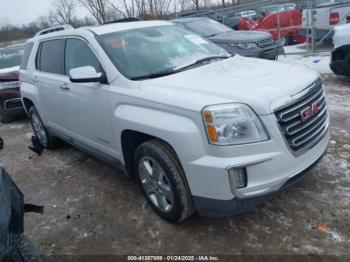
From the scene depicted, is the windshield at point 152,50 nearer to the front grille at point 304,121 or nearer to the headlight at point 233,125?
the headlight at point 233,125

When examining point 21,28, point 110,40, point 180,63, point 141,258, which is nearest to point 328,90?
point 180,63

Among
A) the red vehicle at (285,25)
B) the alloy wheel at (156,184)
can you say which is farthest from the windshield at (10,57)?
the red vehicle at (285,25)

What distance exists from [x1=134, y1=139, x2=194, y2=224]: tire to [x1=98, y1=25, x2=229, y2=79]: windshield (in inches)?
31.2

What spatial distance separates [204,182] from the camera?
104 inches

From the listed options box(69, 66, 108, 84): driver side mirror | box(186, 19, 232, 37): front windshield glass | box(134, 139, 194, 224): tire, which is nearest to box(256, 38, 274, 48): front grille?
box(186, 19, 232, 37): front windshield glass

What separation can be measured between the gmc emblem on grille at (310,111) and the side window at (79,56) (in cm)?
200

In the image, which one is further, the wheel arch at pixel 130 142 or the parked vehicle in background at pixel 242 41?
the parked vehicle in background at pixel 242 41

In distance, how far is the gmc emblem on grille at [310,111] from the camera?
2.75m

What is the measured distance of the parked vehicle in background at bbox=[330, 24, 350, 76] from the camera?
650 centimetres

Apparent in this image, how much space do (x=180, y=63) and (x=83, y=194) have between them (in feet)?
6.30

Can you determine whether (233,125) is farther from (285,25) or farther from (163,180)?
(285,25)

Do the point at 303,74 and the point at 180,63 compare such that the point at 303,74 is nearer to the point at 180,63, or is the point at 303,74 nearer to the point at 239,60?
the point at 239,60

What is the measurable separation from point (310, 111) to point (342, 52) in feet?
14.9

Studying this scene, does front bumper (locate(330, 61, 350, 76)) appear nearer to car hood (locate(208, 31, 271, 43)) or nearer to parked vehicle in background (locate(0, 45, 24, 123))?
car hood (locate(208, 31, 271, 43))
